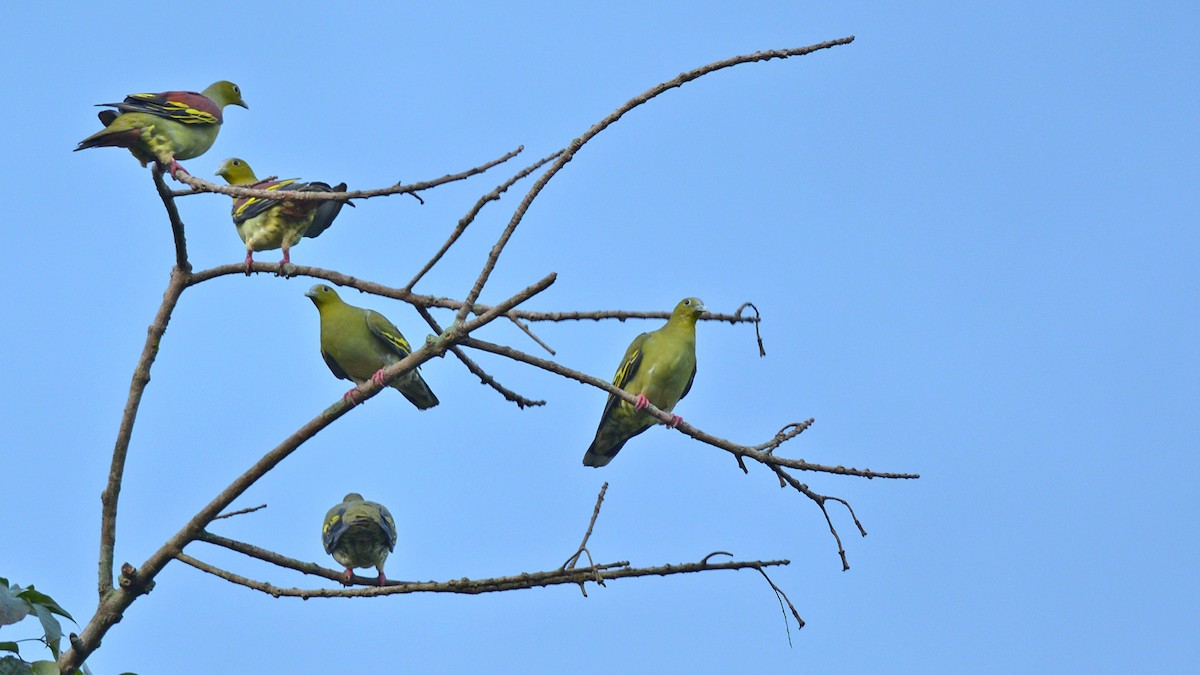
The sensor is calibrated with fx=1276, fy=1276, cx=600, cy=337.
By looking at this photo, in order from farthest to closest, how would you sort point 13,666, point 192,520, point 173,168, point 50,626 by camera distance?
point 173,168 < point 192,520 < point 50,626 < point 13,666

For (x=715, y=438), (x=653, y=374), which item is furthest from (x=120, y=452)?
(x=653, y=374)

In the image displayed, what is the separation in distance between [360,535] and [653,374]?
7.89ft

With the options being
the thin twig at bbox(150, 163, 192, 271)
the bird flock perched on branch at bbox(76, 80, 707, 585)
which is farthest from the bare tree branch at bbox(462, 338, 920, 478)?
the bird flock perched on branch at bbox(76, 80, 707, 585)

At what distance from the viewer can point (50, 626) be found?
4605 mm

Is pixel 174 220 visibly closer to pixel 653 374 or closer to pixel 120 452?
pixel 120 452

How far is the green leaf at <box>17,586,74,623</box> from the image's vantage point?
4473 mm

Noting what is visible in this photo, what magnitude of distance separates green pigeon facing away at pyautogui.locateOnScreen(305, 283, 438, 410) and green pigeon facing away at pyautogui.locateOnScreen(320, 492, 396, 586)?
0.98 meters

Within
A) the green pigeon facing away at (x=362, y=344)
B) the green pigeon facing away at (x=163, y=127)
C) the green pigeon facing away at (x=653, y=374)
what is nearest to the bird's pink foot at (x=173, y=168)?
the green pigeon facing away at (x=163, y=127)

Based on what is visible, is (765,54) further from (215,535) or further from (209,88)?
(209,88)

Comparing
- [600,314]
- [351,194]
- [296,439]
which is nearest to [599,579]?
[600,314]

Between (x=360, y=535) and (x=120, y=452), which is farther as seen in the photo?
(x=360, y=535)

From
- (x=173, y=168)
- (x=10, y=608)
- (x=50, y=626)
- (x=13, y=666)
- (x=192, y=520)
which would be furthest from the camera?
(x=173, y=168)

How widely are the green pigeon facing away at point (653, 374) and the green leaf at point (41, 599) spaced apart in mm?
4811

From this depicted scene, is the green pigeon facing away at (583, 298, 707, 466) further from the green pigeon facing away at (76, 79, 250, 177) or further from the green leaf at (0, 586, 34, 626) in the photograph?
the green leaf at (0, 586, 34, 626)
